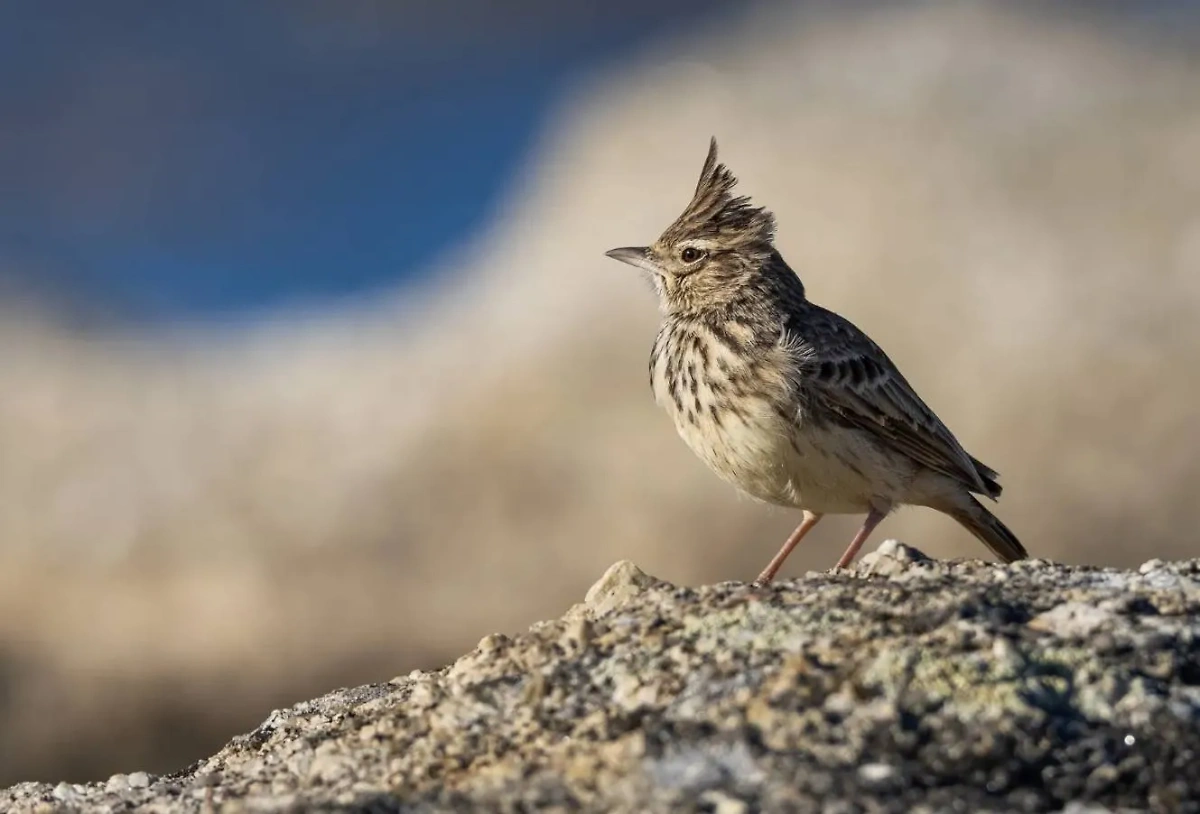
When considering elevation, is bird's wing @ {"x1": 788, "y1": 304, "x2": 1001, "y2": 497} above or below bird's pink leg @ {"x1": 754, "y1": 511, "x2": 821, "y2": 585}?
above

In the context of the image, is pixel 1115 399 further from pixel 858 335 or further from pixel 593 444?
pixel 858 335

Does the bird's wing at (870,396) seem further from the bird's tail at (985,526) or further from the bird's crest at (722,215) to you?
the bird's crest at (722,215)

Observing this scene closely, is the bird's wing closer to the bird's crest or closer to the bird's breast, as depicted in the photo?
the bird's breast

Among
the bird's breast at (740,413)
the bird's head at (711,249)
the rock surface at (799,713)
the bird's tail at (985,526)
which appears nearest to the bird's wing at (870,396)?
the bird's tail at (985,526)

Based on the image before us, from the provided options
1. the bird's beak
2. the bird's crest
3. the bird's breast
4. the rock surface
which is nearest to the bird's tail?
the bird's breast

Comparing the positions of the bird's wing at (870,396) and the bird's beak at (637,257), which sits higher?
the bird's beak at (637,257)

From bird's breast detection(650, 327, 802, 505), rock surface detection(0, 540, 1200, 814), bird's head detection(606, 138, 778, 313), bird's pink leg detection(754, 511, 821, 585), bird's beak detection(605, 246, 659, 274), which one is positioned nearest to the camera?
rock surface detection(0, 540, 1200, 814)
